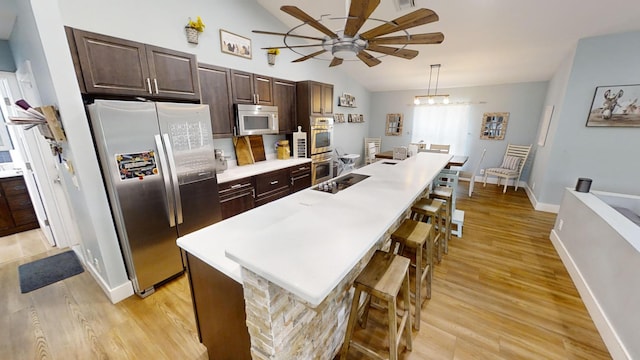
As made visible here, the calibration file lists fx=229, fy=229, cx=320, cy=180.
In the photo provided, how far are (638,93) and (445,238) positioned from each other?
325 centimetres

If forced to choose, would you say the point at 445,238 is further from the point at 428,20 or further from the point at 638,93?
the point at 638,93

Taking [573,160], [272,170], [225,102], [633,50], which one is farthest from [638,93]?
[225,102]

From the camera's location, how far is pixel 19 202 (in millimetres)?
3186

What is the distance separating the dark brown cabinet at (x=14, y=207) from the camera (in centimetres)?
308

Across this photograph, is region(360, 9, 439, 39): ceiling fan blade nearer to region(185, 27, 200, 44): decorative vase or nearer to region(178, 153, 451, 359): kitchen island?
region(178, 153, 451, 359): kitchen island

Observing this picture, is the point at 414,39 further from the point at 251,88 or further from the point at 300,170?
the point at 300,170

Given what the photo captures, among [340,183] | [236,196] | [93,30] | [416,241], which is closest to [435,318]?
[416,241]

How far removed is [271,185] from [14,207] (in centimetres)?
356

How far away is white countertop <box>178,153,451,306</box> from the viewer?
2.54 feet

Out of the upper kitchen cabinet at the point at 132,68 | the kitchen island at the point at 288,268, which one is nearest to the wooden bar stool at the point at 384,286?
the kitchen island at the point at 288,268

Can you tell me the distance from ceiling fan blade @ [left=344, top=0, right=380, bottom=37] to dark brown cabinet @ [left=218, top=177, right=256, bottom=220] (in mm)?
2021

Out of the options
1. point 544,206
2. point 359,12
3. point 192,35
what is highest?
point 192,35

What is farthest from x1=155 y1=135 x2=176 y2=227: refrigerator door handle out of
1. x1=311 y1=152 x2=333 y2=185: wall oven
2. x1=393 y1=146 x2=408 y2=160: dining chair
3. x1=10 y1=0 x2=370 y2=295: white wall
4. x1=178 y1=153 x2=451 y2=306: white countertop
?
x1=393 y1=146 x2=408 y2=160: dining chair

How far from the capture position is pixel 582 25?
9.18ft
